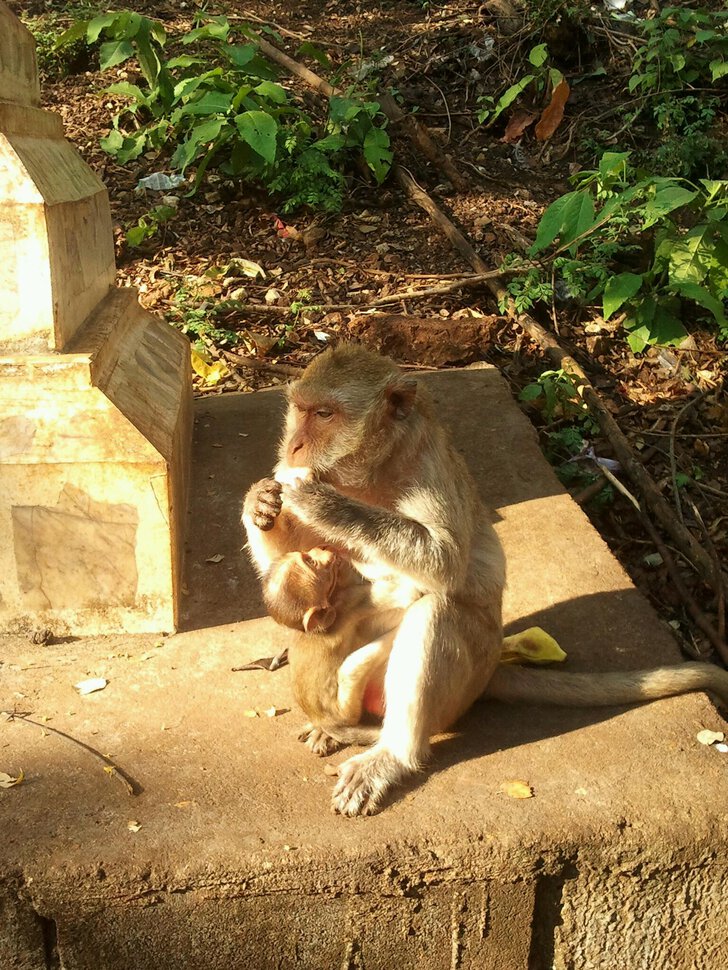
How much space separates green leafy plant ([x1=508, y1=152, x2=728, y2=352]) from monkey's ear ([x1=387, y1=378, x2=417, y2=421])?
2.92 metres

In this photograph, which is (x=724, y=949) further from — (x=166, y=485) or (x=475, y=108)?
(x=475, y=108)

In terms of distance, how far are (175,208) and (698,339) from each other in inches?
154

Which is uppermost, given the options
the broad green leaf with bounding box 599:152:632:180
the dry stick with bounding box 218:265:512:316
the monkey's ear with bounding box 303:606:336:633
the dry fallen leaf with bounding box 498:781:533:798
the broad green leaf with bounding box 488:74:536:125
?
the broad green leaf with bounding box 488:74:536:125

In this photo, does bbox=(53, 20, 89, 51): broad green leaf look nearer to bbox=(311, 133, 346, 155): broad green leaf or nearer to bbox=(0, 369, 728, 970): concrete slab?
bbox=(311, 133, 346, 155): broad green leaf

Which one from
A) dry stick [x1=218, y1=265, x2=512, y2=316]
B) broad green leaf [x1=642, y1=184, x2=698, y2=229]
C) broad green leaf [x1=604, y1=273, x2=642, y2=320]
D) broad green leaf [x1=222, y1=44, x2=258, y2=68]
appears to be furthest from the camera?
broad green leaf [x1=222, y1=44, x2=258, y2=68]

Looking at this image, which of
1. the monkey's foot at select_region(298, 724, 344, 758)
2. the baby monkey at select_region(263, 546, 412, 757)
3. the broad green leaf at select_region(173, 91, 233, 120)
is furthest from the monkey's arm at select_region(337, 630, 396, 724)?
the broad green leaf at select_region(173, 91, 233, 120)

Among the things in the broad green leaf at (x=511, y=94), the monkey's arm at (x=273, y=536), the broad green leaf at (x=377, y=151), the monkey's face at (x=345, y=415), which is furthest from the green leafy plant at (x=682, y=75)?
the monkey's arm at (x=273, y=536)

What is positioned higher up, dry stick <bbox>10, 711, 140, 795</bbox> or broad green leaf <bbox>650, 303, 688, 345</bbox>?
broad green leaf <bbox>650, 303, 688, 345</bbox>

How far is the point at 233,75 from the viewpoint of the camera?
7637mm

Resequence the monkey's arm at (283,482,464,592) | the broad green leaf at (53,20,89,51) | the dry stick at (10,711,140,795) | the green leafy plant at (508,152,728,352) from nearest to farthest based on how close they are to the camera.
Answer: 1. the dry stick at (10,711,140,795)
2. the monkey's arm at (283,482,464,592)
3. the green leafy plant at (508,152,728,352)
4. the broad green leaf at (53,20,89,51)

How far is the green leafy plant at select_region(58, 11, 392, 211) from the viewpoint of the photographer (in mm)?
7234

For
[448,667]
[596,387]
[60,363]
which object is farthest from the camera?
[596,387]

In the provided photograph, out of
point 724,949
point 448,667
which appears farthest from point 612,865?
point 448,667

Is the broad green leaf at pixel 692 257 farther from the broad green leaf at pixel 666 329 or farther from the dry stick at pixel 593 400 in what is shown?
the dry stick at pixel 593 400
